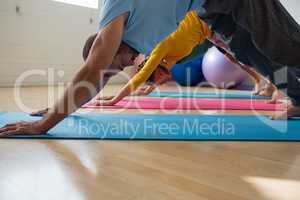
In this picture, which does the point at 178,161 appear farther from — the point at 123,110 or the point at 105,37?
the point at 123,110

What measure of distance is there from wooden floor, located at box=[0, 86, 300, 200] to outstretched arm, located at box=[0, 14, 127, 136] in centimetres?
9

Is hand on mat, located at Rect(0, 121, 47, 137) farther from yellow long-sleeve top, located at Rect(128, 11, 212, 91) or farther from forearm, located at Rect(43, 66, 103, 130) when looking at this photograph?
yellow long-sleeve top, located at Rect(128, 11, 212, 91)

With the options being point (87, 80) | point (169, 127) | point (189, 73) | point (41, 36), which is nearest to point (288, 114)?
point (169, 127)

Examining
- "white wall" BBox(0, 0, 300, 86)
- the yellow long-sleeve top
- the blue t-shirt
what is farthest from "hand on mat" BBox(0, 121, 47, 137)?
"white wall" BBox(0, 0, 300, 86)

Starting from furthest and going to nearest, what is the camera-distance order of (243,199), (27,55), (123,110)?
1. (27,55)
2. (123,110)
3. (243,199)

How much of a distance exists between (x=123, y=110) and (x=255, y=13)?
2.89 ft

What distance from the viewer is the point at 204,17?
3.78 ft

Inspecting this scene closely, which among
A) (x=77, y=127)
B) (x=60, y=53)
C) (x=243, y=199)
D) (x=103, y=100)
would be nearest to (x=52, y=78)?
(x=60, y=53)

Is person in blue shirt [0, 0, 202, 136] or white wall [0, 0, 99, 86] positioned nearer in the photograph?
person in blue shirt [0, 0, 202, 136]

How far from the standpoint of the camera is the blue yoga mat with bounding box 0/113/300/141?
104cm

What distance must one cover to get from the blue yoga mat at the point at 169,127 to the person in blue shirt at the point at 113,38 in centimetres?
9

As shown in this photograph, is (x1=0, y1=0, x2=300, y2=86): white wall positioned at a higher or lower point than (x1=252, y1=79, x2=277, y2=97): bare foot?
higher

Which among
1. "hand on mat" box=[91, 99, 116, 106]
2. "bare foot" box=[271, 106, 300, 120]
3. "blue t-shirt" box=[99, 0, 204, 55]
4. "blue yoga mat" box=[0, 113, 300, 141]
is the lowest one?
"blue yoga mat" box=[0, 113, 300, 141]

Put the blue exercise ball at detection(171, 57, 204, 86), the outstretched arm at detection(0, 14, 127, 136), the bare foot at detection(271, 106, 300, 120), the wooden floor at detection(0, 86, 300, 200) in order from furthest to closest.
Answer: the blue exercise ball at detection(171, 57, 204, 86), the bare foot at detection(271, 106, 300, 120), the outstretched arm at detection(0, 14, 127, 136), the wooden floor at detection(0, 86, 300, 200)
